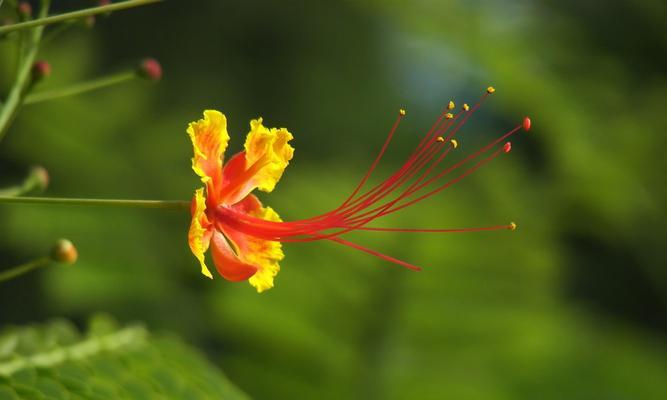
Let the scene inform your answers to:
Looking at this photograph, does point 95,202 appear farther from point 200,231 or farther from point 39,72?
point 39,72

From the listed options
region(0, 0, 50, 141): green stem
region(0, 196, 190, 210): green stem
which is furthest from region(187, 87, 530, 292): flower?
region(0, 0, 50, 141): green stem

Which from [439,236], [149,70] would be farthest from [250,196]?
[439,236]

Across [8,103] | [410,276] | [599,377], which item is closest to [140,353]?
[8,103]

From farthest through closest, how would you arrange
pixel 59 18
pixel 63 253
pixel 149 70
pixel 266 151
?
pixel 149 70, pixel 266 151, pixel 63 253, pixel 59 18

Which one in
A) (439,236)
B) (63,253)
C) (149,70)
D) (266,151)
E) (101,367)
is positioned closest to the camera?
(63,253)

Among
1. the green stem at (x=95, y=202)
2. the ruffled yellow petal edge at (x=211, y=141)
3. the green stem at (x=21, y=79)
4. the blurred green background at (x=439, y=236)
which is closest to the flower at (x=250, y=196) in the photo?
the ruffled yellow petal edge at (x=211, y=141)

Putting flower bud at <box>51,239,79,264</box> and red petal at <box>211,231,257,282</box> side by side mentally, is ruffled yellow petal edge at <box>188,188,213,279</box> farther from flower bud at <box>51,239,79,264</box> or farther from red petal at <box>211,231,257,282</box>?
flower bud at <box>51,239,79,264</box>

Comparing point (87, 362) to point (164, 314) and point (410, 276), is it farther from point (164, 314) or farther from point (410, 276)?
point (164, 314)
